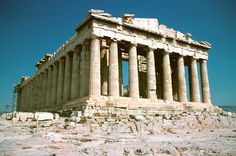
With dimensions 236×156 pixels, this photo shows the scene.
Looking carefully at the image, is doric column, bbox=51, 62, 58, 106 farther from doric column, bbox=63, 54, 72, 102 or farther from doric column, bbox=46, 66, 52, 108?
doric column, bbox=63, 54, 72, 102

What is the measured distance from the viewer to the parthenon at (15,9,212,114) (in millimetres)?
27122

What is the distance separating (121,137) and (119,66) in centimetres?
1994

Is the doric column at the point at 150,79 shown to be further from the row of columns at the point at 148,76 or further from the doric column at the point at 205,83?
the doric column at the point at 205,83

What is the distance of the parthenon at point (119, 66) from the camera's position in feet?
89.0

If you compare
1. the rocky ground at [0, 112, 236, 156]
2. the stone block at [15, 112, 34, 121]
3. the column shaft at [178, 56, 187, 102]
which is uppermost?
the column shaft at [178, 56, 187, 102]

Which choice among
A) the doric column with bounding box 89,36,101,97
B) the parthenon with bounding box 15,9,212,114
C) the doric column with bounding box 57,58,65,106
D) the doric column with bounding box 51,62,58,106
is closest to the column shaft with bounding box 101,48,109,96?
the parthenon with bounding box 15,9,212,114

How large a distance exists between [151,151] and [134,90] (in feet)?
59.7

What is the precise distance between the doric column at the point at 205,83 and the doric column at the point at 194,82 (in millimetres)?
1467

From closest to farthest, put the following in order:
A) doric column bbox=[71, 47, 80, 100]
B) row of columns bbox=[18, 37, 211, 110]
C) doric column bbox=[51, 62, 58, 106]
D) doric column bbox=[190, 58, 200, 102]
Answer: row of columns bbox=[18, 37, 211, 110] < doric column bbox=[71, 47, 80, 100] < doric column bbox=[190, 58, 200, 102] < doric column bbox=[51, 62, 58, 106]

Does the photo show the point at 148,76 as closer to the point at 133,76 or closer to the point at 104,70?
the point at 133,76

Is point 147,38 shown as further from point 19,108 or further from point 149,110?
point 19,108

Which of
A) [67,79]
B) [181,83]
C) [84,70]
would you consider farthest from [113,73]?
[181,83]

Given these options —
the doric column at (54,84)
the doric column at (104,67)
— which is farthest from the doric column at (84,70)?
the doric column at (54,84)

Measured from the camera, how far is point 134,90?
28.7m
